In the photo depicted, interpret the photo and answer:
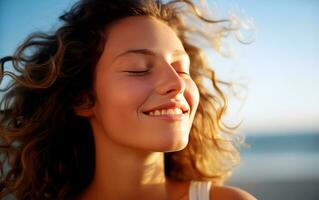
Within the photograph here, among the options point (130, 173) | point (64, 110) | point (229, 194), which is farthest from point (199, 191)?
point (64, 110)

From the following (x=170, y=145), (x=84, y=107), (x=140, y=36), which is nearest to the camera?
(x=170, y=145)

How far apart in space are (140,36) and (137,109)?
1.25ft

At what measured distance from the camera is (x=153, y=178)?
2.16 meters

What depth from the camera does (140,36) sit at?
6.79ft

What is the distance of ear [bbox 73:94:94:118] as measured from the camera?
2257mm

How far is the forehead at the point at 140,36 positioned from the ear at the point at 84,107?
0.95 ft

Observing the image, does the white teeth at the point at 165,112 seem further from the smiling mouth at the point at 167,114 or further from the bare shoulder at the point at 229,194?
the bare shoulder at the point at 229,194

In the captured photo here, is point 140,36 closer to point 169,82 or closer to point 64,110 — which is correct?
point 169,82

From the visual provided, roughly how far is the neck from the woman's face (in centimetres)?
8

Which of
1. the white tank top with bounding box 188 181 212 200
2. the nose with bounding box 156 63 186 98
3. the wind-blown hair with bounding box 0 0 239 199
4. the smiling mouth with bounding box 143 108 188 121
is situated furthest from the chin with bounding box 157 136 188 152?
the wind-blown hair with bounding box 0 0 239 199

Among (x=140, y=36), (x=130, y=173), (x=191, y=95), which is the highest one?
(x=140, y=36)

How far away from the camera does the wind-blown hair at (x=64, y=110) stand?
2279 mm

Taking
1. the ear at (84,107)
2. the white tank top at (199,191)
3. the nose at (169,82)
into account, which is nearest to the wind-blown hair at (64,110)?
the ear at (84,107)

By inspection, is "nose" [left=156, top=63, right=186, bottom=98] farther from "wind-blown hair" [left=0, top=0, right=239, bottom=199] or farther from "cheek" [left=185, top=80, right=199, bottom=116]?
"wind-blown hair" [left=0, top=0, right=239, bottom=199]
